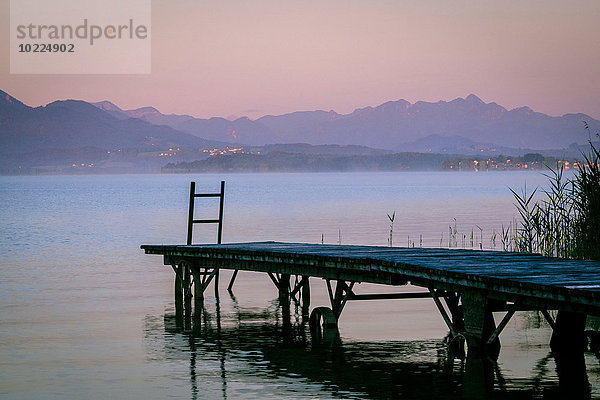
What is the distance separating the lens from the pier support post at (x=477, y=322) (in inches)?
560

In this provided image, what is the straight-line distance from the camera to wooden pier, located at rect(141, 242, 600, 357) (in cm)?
1295

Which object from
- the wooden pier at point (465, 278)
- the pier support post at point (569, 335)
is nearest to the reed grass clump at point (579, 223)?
the wooden pier at point (465, 278)

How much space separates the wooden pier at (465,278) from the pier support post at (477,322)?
0.01 meters

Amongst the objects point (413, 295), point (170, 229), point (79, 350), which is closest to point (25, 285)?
point (79, 350)

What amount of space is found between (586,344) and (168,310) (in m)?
9.45

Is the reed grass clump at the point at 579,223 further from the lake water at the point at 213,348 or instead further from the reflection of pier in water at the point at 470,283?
the reflection of pier in water at the point at 470,283

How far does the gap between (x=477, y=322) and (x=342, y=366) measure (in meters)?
2.10

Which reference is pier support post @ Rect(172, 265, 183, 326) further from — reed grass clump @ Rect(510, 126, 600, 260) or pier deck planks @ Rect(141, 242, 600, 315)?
reed grass clump @ Rect(510, 126, 600, 260)

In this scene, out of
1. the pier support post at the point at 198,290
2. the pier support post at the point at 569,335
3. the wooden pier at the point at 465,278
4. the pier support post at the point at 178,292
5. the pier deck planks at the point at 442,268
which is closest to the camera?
the pier deck planks at the point at 442,268

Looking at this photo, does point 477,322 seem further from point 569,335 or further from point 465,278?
point 569,335

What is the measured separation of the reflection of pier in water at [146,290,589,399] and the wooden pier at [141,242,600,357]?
0.61m

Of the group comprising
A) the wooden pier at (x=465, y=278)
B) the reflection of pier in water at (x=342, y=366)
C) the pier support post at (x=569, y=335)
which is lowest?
the reflection of pier in water at (x=342, y=366)

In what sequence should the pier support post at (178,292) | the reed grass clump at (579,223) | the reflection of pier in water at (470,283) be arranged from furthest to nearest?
the pier support post at (178,292) → the reed grass clump at (579,223) → the reflection of pier in water at (470,283)

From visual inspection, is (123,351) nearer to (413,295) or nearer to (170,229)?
(413,295)
